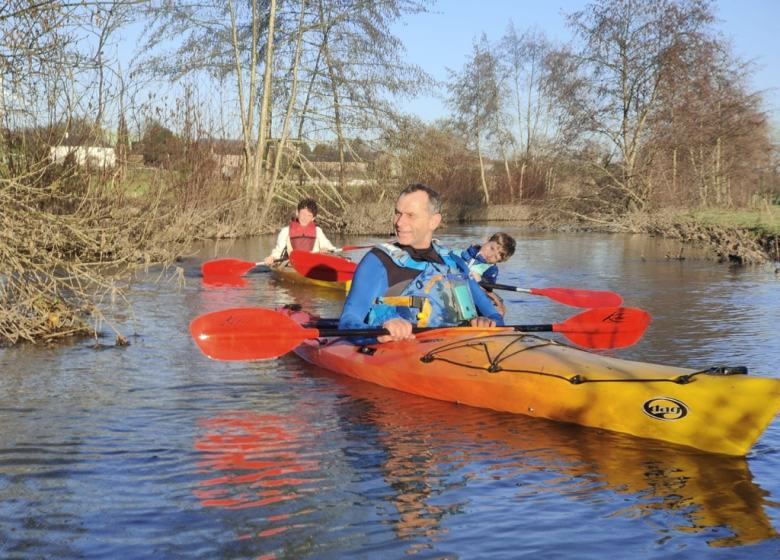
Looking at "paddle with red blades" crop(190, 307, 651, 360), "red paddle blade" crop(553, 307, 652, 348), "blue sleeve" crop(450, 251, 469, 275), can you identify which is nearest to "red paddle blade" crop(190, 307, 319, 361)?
"paddle with red blades" crop(190, 307, 651, 360)

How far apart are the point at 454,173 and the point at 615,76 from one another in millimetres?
9236

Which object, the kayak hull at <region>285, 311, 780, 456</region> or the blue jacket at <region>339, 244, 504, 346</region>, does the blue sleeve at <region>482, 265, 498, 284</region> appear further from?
the blue jacket at <region>339, 244, 504, 346</region>

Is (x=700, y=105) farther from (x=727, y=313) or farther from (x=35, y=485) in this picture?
(x=35, y=485)

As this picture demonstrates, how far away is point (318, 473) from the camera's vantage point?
384 centimetres

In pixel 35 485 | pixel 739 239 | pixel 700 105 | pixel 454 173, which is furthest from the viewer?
pixel 454 173

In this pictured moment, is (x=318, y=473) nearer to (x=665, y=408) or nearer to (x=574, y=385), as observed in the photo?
(x=574, y=385)

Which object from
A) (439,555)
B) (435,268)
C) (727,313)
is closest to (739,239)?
(727,313)

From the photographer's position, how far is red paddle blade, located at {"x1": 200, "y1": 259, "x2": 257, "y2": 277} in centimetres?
1123

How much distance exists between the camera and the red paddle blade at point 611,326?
6.00 metres

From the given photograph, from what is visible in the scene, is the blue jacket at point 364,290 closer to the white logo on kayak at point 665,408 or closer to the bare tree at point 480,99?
the white logo on kayak at point 665,408

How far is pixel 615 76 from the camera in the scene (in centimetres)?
2295

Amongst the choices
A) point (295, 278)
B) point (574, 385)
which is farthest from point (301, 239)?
point (574, 385)

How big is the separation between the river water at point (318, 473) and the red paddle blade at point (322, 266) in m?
3.47

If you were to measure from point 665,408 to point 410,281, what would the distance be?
1.64 metres
